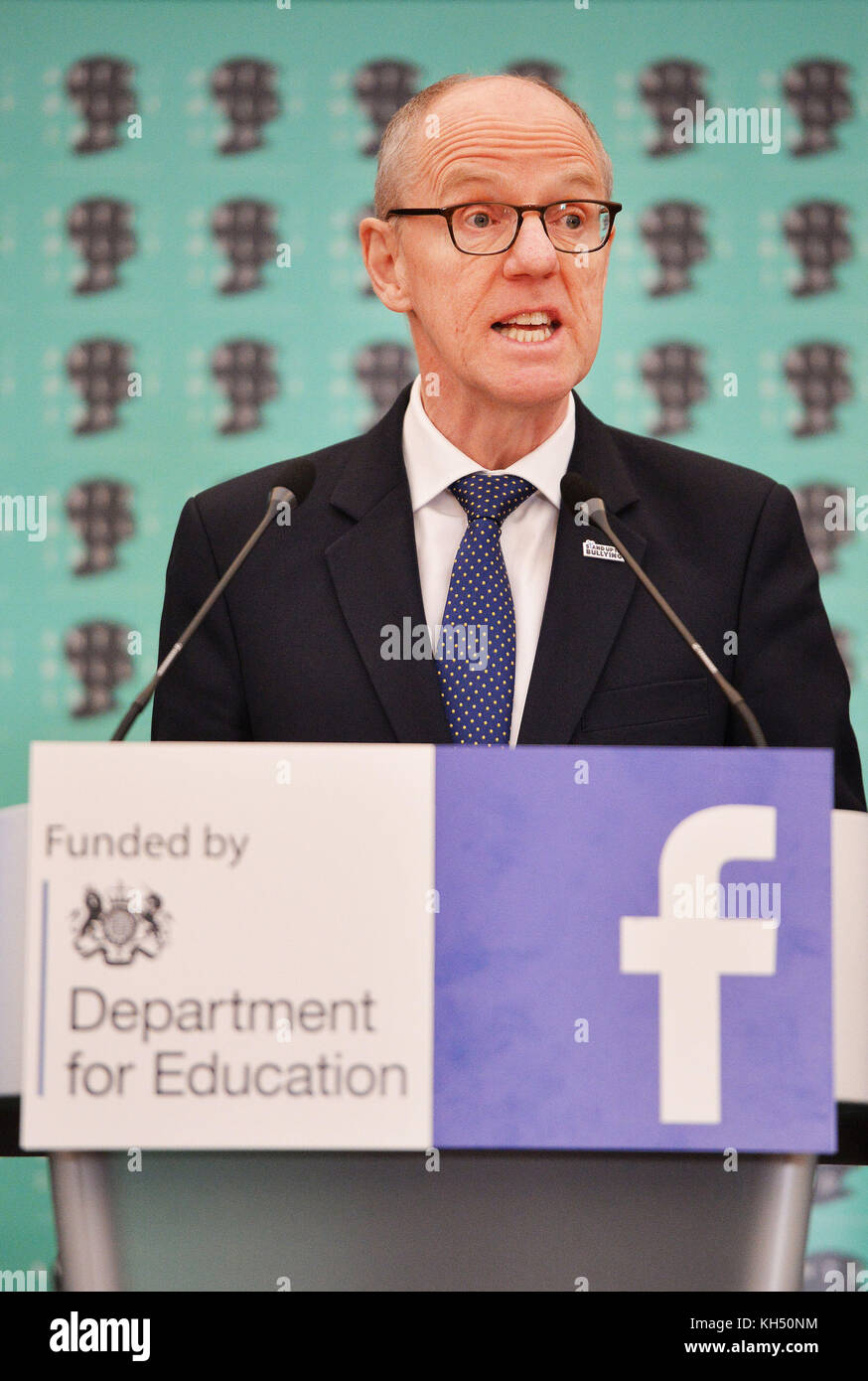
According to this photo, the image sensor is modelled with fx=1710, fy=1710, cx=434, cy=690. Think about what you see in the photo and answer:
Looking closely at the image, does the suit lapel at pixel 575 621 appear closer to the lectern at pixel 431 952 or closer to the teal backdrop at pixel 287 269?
the lectern at pixel 431 952

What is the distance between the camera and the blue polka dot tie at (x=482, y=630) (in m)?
2.14

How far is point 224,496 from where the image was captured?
254cm

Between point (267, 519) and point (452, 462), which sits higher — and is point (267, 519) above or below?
below

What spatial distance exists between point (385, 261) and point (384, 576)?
0.59 m

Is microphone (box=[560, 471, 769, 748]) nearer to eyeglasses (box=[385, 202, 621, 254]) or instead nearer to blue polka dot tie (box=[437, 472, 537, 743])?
blue polka dot tie (box=[437, 472, 537, 743])

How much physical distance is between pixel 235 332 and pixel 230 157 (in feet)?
1.09

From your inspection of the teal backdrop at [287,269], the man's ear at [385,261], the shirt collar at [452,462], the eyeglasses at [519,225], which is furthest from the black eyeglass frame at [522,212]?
the teal backdrop at [287,269]

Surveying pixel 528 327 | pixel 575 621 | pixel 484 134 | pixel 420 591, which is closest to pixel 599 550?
pixel 575 621

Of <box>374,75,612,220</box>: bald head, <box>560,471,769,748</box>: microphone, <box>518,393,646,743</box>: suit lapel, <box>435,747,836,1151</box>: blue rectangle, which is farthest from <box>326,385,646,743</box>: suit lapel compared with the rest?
<box>435,747,836,1151</box>: blue rectangle

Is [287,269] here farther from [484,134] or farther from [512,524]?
[512,524]

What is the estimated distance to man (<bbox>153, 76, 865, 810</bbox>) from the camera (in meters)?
2.18

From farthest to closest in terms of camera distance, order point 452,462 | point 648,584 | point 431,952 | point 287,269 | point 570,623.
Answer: point 287,269, point 452,462, point 570,623, point 648,584, point 431,952

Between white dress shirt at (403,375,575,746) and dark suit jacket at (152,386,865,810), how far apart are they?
3 centimetres

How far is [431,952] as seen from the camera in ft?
5.01
